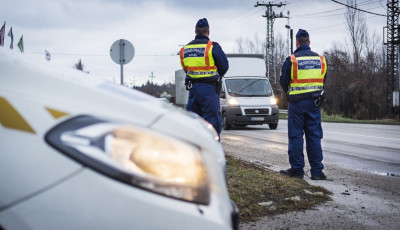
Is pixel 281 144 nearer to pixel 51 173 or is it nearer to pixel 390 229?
pixel 390 229

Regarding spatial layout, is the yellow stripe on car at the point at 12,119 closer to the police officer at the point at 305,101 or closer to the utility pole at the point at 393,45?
the police officer at the point at 305,101

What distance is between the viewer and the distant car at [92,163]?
123 centimetres

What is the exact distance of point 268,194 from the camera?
14.6 ft

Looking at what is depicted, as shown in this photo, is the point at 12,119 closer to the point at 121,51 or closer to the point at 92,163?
the point at 92,163

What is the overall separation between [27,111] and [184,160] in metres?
0.51

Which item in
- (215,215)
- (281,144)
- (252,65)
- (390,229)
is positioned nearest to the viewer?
(215,215)

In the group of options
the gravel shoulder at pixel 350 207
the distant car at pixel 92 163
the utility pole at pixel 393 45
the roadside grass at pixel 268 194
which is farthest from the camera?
the utility pole at pixel 393 45

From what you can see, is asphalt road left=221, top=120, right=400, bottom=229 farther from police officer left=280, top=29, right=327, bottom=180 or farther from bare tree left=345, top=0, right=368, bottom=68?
bare tree left=345, top=0, right=368, bottom=68

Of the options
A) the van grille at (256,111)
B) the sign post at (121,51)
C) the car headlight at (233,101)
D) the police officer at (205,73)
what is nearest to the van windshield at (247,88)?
the car headlight at (233,101)

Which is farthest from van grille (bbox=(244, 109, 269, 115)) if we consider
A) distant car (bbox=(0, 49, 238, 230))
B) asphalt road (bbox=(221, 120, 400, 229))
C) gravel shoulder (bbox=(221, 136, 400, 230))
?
distant car (bbox=(0, 49, 238, 230))

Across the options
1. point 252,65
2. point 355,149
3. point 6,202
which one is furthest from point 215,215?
point 252,65

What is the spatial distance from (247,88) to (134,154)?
15.3 metres

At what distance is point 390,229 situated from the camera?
342 cm

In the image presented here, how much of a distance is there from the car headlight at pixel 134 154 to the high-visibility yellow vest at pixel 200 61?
15.1ft
